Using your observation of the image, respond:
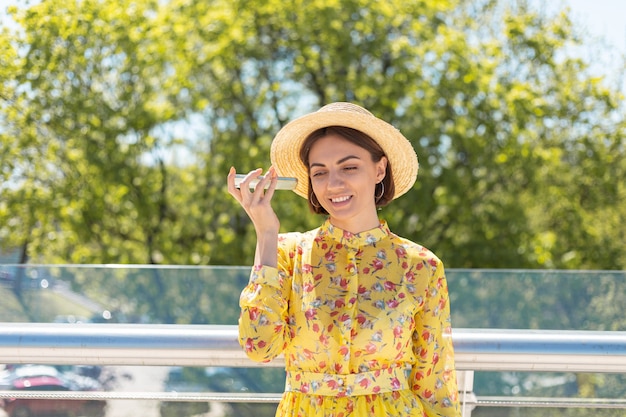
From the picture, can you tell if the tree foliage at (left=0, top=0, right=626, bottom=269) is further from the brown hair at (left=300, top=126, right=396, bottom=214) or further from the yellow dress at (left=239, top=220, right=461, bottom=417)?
the yellow dress at (left=239, top=220, right=461, bottom=417)

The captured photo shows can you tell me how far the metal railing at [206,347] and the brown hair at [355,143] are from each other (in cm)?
41

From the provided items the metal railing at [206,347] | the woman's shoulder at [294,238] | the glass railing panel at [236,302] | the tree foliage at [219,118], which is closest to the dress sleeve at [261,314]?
the woman's shoulder at [294,238]

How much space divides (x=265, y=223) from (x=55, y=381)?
984 millimetres

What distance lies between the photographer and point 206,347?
2295 mm

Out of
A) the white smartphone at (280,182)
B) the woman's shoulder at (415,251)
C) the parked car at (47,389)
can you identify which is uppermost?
the white smartphone at (280,182)

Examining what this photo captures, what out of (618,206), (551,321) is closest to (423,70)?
(618,206)

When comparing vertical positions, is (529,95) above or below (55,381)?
above

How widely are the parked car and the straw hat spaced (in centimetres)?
89

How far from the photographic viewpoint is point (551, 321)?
3.36 metres

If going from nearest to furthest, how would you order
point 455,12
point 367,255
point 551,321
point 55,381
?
point 367,255 → point 55,381 → point 551,321 → point 455,12

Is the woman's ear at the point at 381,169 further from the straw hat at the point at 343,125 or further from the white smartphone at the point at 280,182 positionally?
the white smartphone at the point at 280,182

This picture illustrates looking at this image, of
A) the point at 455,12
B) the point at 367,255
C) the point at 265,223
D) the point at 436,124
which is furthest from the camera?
the point at 455,12

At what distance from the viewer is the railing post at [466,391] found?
2.52 m

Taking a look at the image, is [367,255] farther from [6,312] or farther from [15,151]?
[15,151]
